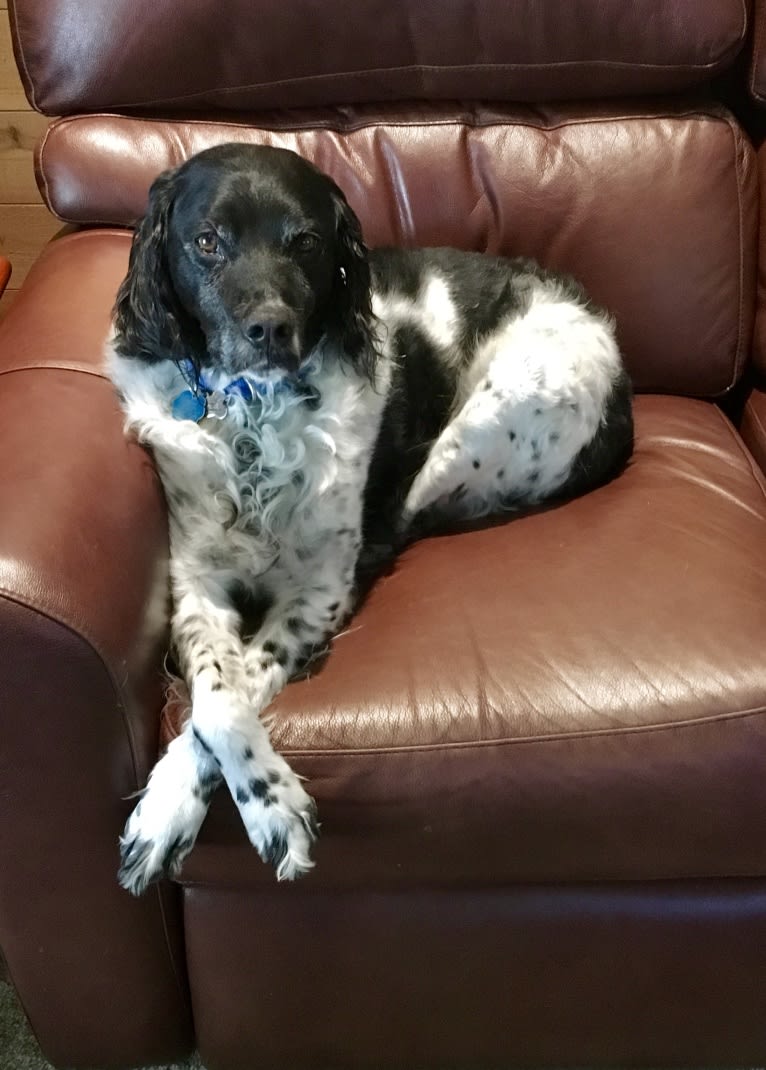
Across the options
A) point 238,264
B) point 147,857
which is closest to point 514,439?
point 238,264

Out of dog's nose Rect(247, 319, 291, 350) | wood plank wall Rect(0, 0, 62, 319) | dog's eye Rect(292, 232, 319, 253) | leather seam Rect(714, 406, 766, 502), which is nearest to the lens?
dog's nose Rect(247, 319, 291, 350)

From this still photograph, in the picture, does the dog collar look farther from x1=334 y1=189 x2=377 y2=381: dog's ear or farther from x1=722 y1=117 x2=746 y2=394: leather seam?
x1=722 y1=117 x2=746 y2=394: leather seam

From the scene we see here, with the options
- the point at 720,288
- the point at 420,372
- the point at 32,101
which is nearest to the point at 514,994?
the point at 420,372

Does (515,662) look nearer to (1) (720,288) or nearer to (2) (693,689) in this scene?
(2) (693,689)

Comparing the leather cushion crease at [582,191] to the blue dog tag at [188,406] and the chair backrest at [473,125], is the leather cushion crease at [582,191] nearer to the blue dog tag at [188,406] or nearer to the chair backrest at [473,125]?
the chair backrest at [473,125]

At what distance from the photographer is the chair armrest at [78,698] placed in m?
1.07

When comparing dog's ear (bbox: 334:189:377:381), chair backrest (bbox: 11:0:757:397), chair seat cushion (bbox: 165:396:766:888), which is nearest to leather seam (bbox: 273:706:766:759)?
chair seat cushion (bbox: 165:396:766:888)

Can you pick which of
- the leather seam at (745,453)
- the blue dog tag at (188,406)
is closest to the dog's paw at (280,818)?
the blue dog tag at (188,406)

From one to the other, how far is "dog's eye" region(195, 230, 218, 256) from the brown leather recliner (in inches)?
8.9

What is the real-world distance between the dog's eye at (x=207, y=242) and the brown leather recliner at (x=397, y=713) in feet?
0.74

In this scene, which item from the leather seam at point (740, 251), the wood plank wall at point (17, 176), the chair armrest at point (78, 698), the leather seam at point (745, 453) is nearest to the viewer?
the chair armrest at point (78, 698)

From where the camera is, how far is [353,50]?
1856mm

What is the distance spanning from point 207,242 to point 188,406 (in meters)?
0.23

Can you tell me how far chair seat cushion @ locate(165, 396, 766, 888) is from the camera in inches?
46.3
